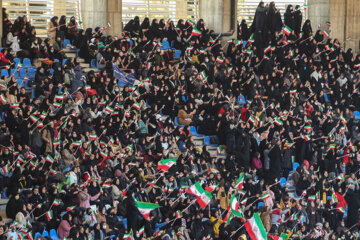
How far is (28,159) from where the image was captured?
96.7 feet

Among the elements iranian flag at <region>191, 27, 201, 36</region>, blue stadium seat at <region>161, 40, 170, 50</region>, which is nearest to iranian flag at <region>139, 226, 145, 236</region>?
blue stadium seat at <region>161, 40, 170, 50</region>

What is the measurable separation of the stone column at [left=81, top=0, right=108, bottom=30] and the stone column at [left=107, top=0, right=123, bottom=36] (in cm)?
16

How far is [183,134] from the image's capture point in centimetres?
3453

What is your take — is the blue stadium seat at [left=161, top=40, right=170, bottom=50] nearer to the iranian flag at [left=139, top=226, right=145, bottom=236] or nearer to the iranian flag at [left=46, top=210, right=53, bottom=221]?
the iranian flag at [left=139, top=226, right=145, bottom=236]

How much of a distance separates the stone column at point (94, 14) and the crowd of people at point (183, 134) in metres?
1.05

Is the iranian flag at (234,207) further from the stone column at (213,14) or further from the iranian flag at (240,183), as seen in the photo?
the stone column at (213,14)

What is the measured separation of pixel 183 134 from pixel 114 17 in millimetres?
6157

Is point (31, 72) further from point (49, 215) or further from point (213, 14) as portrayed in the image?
point (213, 14)

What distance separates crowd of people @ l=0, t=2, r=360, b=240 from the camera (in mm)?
29547

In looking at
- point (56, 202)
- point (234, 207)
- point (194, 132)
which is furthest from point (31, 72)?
point (234, 207)

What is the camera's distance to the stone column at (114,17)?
3847 centimetres

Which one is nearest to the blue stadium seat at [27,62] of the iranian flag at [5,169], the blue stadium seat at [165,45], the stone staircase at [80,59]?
the stone staircase at [80,59]

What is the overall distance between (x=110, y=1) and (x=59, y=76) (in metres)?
6.62

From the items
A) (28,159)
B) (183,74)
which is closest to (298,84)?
(183,74)
